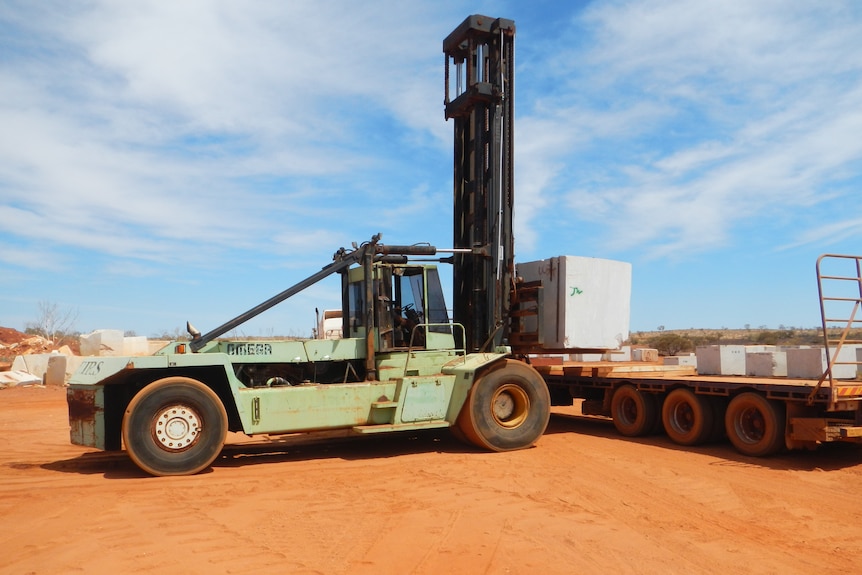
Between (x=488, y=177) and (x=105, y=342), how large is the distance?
17.0 m

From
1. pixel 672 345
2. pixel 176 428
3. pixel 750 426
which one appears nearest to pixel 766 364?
pixel 750 426

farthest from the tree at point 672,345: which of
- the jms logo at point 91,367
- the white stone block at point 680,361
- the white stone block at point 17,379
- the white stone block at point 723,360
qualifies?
the jms logo at point 91,367

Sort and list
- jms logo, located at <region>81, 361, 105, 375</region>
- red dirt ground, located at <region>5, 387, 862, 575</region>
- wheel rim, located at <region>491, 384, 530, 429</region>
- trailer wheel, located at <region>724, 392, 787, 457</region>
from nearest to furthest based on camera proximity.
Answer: red dirt ground, located at <region>5, 387, 862, 575</region>
jms logo, located at <region>81, 361, 105, 375</region>
trailer wheel, located at <region>724, 392, 787, 457</region>
wheel rim, located at <region>491, 384, 530, 429</region>

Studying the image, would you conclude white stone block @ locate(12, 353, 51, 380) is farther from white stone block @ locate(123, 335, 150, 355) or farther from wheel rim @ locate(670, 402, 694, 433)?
wheel rim @ locate(670, 402, 694, 433)

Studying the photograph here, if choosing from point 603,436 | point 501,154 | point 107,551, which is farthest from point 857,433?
point 107,551

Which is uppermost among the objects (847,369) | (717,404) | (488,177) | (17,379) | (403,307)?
(488,177)

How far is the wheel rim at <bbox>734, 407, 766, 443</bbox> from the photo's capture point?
971 centimetres

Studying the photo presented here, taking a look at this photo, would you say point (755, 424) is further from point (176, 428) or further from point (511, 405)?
point (176, 428)

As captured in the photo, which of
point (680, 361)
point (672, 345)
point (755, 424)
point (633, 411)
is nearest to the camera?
point (755, 424)

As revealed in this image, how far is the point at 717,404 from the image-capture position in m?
10.4

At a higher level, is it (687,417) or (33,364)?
(33,364)

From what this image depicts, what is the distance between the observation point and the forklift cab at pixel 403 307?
1026cm

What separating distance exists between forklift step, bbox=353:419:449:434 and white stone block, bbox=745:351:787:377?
5.44m

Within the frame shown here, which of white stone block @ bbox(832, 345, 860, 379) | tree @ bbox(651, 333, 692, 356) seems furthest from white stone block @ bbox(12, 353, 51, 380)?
tree @ bbox(651, 333, 692, 356)
